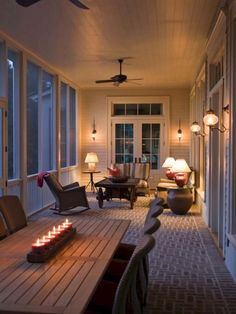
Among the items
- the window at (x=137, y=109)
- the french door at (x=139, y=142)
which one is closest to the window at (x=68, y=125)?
the french door at (x=139, y=142)

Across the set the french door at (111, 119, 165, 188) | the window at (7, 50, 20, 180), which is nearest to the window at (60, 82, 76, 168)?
the french door at (111, 119, 165, 188)

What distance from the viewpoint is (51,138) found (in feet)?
33.8

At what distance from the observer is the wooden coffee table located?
372 inches

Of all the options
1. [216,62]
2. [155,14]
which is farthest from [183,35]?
[155,14]

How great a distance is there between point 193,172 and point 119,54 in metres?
3.59

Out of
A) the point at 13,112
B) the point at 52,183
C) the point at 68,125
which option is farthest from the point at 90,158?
the point at 13,112

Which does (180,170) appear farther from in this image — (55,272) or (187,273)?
(55,272)

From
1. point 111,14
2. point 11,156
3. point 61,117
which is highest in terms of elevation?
point 111,14

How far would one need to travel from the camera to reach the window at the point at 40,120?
8.64 m

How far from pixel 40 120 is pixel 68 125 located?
115 inches

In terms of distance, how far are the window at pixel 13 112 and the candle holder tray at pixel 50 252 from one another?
15.4 feet

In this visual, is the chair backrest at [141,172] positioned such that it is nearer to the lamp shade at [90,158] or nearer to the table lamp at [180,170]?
the lamp shade at [90,158]

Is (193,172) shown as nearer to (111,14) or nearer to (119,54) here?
(119,54)

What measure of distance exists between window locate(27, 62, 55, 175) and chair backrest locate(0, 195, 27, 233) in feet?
15.2
